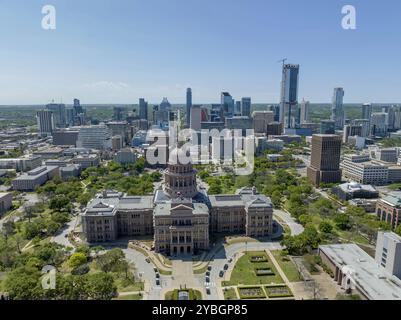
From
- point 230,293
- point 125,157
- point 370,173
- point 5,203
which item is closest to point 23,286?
point 230,293

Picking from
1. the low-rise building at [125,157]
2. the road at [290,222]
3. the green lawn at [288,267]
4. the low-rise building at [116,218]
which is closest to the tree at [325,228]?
the road at [290,222]

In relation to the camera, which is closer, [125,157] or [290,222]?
[290,222]

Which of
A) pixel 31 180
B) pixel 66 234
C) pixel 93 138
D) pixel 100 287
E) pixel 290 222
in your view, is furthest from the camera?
pixel 93 138

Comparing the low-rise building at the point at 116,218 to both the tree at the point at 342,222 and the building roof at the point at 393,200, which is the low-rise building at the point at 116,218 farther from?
the building roof at the point at 393,200

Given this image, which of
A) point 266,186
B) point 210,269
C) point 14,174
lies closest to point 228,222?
point 210,269

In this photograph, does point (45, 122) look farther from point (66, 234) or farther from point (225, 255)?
point (225, 255)
